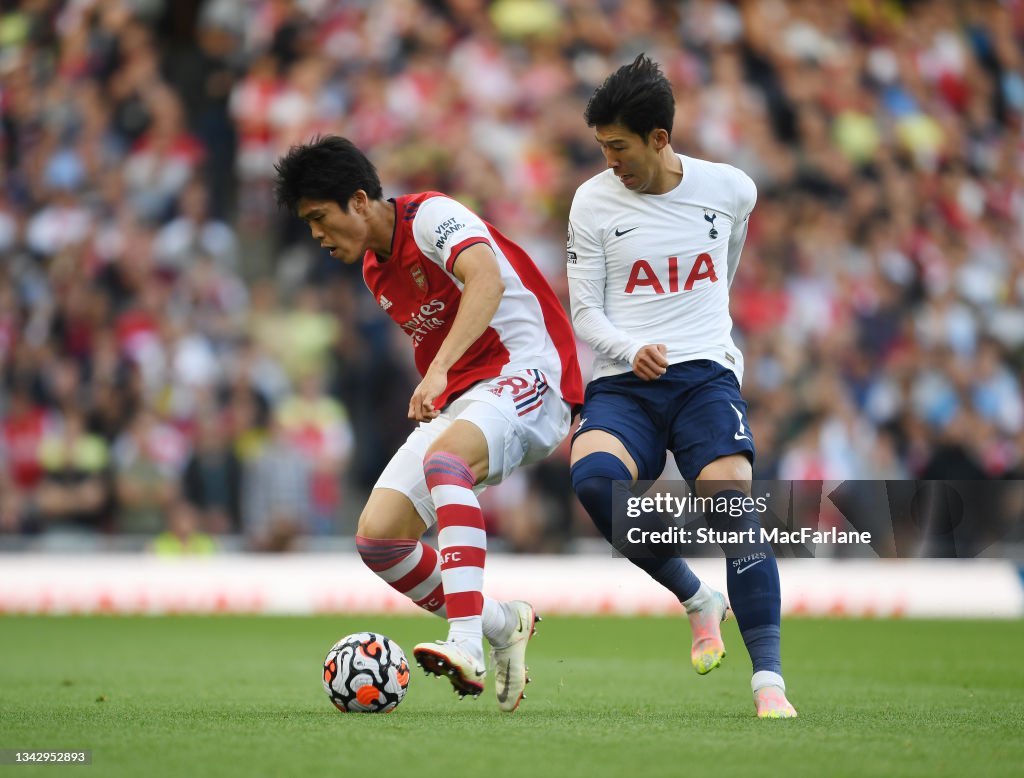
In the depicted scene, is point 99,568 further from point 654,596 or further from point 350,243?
point 350,243

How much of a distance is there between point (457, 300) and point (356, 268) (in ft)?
28.8

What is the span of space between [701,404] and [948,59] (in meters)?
14.6

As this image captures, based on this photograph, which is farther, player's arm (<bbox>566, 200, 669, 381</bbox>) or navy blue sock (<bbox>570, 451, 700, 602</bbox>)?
player's arm (<bbox>566, 200, 669, 381</bbox>)

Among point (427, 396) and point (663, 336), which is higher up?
point (663, 336)

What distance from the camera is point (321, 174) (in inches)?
253

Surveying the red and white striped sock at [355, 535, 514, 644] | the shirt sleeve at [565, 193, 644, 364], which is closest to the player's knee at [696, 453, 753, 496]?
the shirt sleeve at [565, 193, 644, 364]

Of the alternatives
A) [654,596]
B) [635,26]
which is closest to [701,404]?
[654,596]

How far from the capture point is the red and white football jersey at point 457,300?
6594mm

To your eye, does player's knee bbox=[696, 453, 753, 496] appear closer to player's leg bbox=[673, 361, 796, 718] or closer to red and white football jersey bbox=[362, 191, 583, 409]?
player's leg bbox=[673, 361, 796, 718]

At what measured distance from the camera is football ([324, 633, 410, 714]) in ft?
20.8

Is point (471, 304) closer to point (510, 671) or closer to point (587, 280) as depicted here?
point (587, 280)

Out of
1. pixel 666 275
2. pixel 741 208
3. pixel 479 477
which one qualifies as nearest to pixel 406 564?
pixel 479 477

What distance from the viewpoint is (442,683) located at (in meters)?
8.41

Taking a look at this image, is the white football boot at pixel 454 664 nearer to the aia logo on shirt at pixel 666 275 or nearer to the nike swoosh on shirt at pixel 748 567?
the nike swoosh on shirt at pixel 748 567
